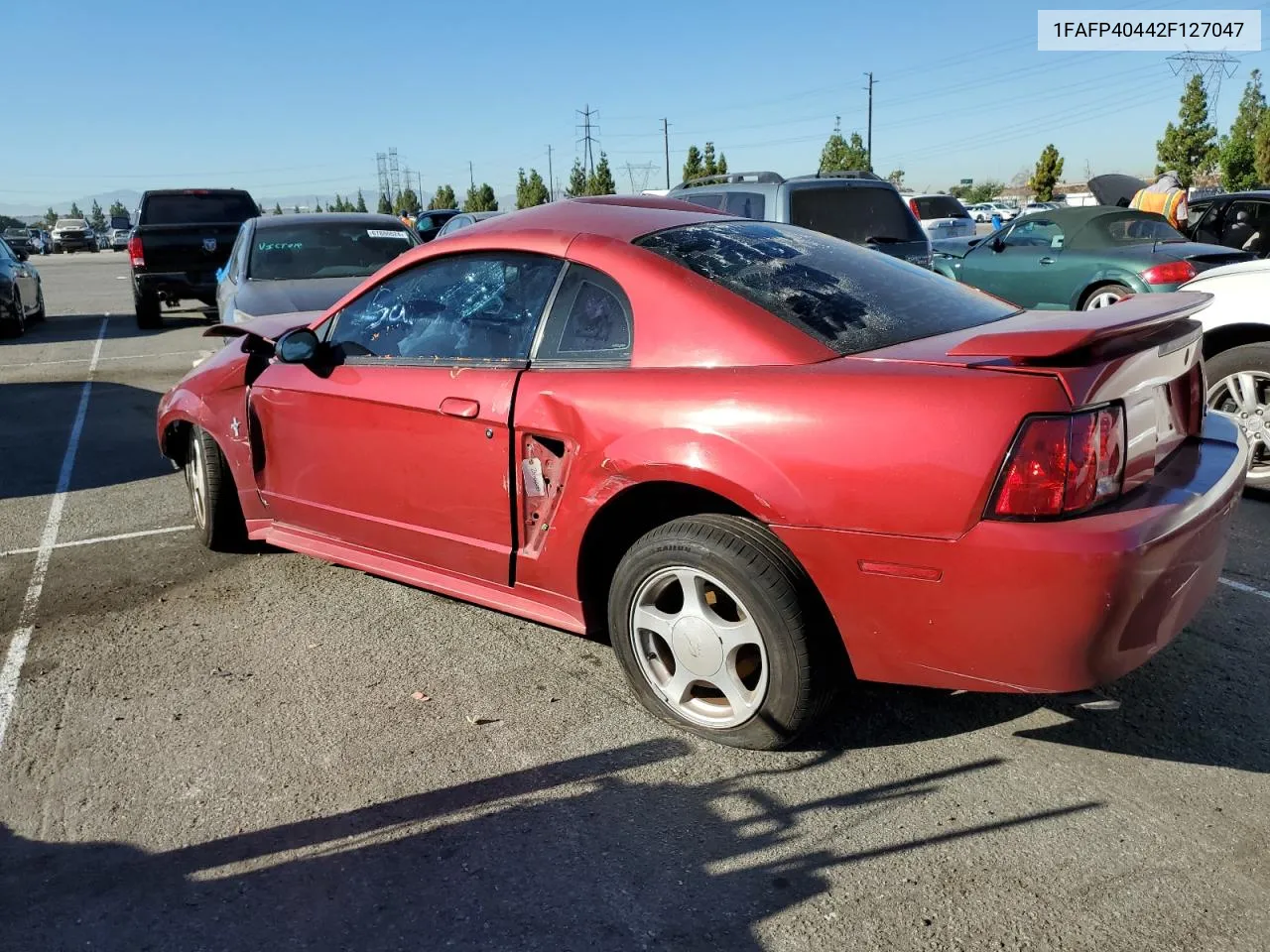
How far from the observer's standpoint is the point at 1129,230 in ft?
34.0

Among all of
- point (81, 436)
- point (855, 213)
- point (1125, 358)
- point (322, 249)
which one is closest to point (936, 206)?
point (855, 213)

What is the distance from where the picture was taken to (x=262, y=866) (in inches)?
106

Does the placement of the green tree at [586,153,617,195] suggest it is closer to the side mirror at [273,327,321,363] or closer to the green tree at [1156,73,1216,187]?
the green tree at [1156,73,1216,187]

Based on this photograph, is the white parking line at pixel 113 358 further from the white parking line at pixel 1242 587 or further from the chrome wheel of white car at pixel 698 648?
the white parking line at pixel 1242 587

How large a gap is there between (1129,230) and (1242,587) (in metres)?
7.01

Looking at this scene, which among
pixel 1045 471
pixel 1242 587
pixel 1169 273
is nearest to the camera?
pixel 1045 471

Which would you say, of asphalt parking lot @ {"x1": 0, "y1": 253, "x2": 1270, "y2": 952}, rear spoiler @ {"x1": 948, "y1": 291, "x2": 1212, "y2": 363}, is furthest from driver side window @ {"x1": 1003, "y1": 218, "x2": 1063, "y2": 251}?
rear spoiler @ {"x1": 948, "y1": 291, "x2": 1212, "y2": 363}

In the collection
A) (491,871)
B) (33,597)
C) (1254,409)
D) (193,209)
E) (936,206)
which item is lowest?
(491,871)

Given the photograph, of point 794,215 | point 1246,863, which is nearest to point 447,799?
point 1246,863

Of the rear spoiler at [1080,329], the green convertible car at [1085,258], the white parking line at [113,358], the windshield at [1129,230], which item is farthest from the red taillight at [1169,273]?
the white parking line at [113,358]

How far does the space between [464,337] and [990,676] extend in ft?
6.92

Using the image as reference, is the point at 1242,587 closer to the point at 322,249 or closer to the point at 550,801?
the point at 550,801

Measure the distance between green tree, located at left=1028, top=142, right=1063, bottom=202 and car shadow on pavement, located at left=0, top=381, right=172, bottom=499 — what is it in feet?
144

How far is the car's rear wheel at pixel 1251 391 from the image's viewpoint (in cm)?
559
